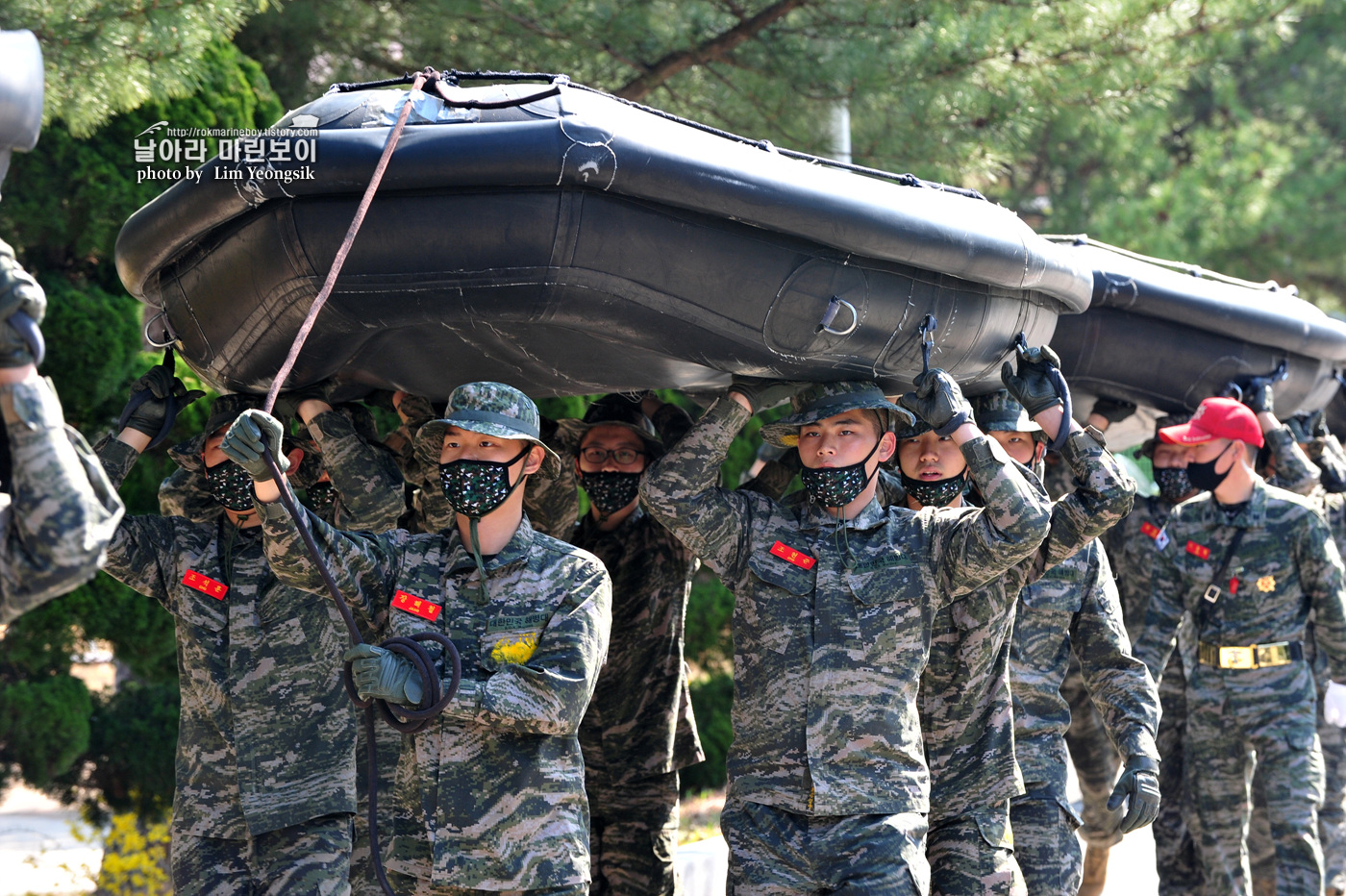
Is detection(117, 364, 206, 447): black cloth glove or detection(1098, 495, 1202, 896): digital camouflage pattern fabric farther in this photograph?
detection(1098, 495, 1202, 896): digital camouflage pattern fabric

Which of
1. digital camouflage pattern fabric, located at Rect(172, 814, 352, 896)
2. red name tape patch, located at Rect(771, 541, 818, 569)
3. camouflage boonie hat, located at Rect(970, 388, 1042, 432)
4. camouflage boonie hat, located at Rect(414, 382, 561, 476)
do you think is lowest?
digital camouflage pattern fabric, located at Rect(172, 814, 352, 896)

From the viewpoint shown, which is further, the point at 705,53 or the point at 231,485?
the point at 705,53

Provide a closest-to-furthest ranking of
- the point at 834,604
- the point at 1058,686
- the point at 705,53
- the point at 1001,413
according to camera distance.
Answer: the point at 834,604
the point at 1001,413
the point at 1058,686
the point at 705,53

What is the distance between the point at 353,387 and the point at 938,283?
1.93 metres

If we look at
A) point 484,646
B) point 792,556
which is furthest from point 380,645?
point 792,556

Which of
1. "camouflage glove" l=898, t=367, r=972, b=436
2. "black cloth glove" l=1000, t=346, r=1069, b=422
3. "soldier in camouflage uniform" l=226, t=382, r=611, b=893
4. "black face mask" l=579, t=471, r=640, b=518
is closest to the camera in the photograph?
"soldier in camouflage uniform" l=226, t=382, r=611, b=893

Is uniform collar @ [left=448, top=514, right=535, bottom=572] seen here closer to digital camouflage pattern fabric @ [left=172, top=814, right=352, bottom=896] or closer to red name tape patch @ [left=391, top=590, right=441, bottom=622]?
red name tape patch @ [left=391, top=590, right=441, bottom=622]

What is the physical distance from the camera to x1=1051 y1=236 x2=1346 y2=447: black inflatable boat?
5426 mm

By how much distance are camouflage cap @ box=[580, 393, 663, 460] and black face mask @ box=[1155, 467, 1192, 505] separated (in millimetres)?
2627

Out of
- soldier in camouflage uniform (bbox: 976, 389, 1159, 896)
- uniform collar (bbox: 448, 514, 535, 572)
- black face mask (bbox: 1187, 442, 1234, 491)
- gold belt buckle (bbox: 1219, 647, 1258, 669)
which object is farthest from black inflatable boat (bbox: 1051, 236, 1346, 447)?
uniform collar (bbox: 448, 514, 535, 572)

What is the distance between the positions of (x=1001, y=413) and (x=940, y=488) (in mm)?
436

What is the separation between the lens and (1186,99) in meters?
15.2

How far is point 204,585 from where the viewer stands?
445 centimetres

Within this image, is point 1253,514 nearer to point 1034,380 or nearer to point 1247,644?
point 1247,644
